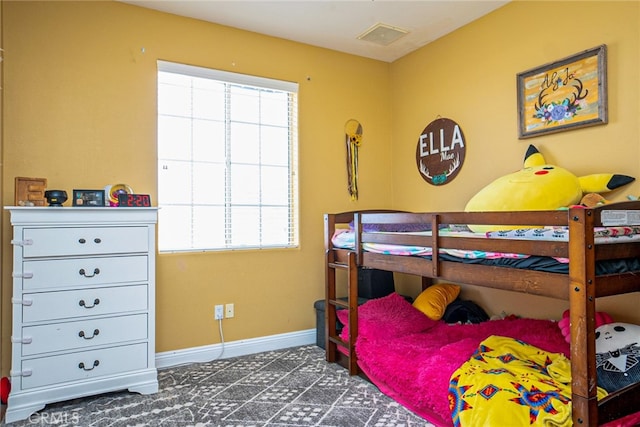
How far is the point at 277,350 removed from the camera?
3168 mm

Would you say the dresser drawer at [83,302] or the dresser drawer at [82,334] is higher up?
the dresser drawer at [83,302]

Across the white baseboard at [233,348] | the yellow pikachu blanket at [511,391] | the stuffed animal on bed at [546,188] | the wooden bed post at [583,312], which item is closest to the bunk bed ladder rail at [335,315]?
the white baseboard at [233,348]

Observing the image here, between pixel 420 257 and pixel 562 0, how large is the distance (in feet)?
5.72

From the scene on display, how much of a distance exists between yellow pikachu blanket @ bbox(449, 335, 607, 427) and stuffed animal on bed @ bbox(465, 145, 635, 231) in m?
0.76

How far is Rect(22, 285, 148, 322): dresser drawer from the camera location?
215 cm

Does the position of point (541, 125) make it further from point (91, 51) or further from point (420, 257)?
point (91, 51)

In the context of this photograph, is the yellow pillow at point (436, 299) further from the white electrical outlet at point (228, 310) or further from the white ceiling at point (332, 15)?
the white ceiling at point (332, 15)

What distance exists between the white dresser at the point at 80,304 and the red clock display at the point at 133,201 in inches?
3.0

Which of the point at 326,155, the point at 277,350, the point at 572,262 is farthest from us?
the point at 326,155

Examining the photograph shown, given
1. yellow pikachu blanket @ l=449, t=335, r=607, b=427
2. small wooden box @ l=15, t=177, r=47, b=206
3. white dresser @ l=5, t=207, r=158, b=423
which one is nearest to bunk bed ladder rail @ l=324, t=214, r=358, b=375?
yellow pikachu blanket @ l=449, t=335, r=607, b=427

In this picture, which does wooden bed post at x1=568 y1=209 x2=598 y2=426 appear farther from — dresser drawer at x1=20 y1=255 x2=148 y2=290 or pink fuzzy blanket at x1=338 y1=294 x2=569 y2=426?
dresser drawer at x1=20 y1=255 x2=148 y2=290

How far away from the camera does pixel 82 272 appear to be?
2256 mm

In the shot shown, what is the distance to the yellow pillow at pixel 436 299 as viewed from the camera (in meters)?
2.95

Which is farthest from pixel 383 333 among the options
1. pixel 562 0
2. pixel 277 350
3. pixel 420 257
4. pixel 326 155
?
pixel 562 0
